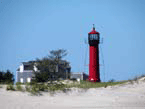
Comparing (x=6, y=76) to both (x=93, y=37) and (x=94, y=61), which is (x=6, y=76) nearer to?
(x=94, y=61)

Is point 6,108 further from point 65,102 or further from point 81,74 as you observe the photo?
point 81,74

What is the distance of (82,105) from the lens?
22.8ft

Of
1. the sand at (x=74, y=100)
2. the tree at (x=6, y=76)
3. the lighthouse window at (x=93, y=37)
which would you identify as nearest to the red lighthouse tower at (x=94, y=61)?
the lighthouse window at (x=93, y=37)

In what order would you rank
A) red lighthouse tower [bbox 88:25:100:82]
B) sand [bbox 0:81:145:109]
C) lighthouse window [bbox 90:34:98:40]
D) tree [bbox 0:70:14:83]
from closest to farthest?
1. sand [bbox 0:81:145:109]
2. tree [bbox 0:70:14:83]
3. red lighthouse tower [bbox 88:25:100:82]
4. lighthouse window [bbox 90:34:98:40]

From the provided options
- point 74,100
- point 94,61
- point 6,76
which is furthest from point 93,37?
point 74,100

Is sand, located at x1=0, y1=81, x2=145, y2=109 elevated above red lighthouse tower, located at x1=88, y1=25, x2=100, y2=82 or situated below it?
below

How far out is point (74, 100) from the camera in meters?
7.35

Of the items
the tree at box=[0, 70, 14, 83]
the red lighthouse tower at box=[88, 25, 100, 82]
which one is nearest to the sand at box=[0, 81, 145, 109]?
the tree at box=[0, 70, 14, 83]

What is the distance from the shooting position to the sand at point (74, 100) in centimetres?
672

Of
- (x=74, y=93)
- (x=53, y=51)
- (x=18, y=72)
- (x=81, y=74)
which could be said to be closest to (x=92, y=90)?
(x=74, y=93)

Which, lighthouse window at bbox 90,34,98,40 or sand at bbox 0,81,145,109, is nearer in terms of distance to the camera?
sand at bbox 0,81,145,109

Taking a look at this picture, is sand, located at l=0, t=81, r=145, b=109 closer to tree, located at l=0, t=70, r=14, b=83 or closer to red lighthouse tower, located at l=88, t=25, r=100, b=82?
tree, located at l=0, t=70, r=14, b=83

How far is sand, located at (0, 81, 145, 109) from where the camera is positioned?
22.0 ft

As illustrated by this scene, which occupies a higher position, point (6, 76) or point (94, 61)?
point (94, 61)
